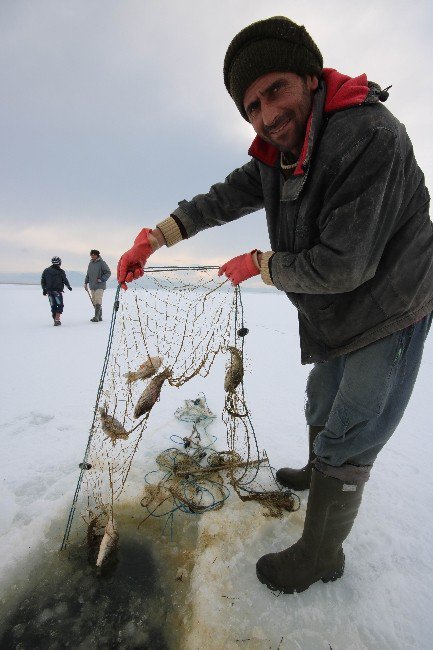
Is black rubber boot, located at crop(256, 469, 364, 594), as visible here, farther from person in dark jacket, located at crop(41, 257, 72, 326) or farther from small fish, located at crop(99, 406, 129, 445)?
person in dark jacket, located at crop(41, 257, 72, 326)

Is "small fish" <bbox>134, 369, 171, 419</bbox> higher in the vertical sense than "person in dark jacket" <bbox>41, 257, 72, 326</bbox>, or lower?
lower

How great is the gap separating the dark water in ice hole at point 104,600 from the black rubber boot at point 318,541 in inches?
22.6

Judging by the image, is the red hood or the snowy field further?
the snowy field

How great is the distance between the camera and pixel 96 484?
105 inches

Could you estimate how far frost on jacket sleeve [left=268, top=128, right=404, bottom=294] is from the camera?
1278 millimetres

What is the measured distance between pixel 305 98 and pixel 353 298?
0.96 metres

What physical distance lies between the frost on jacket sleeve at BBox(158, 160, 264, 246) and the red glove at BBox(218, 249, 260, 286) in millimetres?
605

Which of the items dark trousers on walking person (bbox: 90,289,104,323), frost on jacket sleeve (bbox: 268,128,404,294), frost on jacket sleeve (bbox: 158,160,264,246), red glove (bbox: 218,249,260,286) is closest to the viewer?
frost on jacket sleeve (bbox: 268,128,404,294)

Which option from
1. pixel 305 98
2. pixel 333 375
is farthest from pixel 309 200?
pixel 333 375

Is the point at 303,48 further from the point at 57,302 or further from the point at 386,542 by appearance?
the point at 57,302

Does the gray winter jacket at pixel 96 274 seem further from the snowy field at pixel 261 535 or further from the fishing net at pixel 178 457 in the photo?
the fishing net at pixel 178 457

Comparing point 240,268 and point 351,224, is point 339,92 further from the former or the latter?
point 240,268

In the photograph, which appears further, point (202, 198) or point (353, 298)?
point (202, 198)

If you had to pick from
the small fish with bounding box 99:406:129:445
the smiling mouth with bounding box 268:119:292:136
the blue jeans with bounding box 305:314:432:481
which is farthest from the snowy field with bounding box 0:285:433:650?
the smiling mouth with bounding box 268:119:292:136
